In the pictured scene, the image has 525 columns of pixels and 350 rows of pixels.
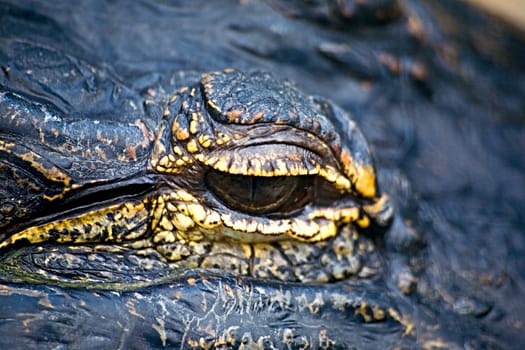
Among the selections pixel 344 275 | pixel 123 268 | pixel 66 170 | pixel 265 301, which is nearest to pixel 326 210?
pixel 344 275

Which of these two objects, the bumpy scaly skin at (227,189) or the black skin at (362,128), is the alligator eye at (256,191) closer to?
the bumpy scaly skin at (227,189)

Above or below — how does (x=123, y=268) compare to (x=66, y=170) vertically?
below

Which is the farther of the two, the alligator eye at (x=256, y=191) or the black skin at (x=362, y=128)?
the alligator eye at (x=256, y=191)

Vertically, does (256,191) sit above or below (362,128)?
below

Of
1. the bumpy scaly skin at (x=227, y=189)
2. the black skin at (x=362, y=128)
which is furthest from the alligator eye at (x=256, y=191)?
the black skin at (x=362, y=128)

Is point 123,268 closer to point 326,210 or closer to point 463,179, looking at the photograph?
point 326,210

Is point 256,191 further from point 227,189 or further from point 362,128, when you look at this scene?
point 362,128

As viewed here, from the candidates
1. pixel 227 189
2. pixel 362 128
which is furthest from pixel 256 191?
pixel 362 128

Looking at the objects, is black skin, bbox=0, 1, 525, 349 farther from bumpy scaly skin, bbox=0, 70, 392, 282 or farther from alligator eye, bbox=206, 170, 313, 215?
alligator eye, bbox=206, 170, 313, 215
